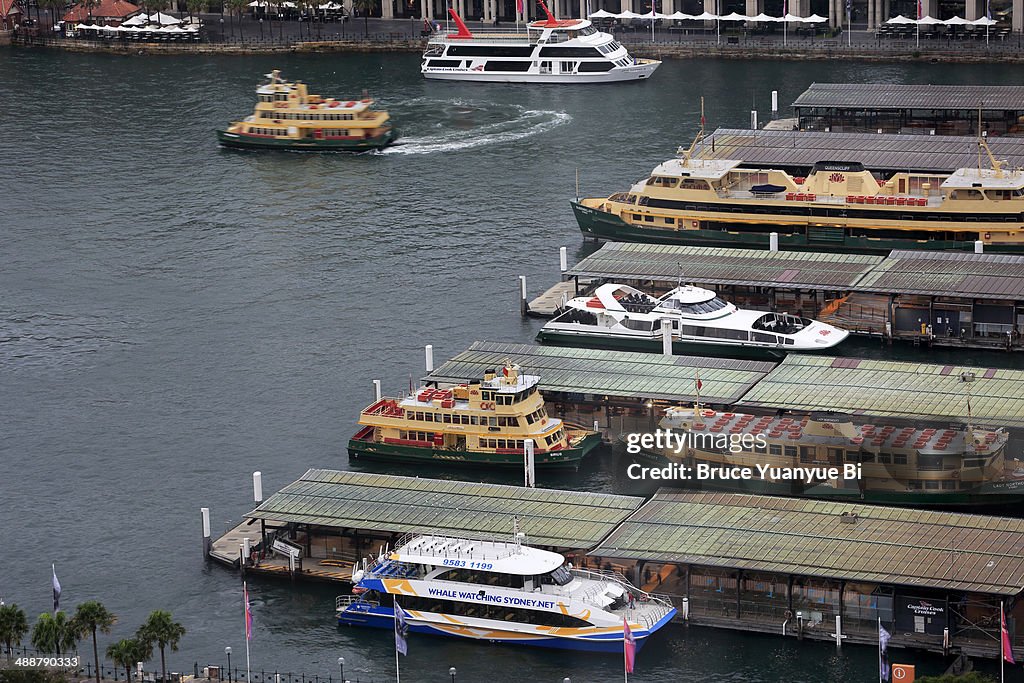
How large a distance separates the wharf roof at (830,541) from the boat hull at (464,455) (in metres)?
13.5

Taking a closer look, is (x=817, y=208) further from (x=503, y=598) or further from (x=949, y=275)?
(x=503, y=598)

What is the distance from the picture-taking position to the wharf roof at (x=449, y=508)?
4395 inches

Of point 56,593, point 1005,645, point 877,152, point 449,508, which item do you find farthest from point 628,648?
point 877,152

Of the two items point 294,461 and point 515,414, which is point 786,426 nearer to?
point 515,414

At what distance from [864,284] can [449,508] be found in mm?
52226

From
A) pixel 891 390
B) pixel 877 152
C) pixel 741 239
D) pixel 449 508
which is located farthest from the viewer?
pixel 877 152

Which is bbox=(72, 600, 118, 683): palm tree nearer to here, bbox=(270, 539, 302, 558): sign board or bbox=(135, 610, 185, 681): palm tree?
bbox=(135, 610, 185, 681): palm tree

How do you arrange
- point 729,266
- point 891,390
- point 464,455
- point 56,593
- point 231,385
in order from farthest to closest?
point 729,266 → point 231,385 → point 891,390 → point 464,455 → point 56,593

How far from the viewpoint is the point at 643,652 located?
104625 mm

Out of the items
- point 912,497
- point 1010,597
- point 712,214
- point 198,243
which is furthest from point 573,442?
point 198,243

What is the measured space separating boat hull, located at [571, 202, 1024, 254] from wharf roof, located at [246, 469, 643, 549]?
61935 millimetres

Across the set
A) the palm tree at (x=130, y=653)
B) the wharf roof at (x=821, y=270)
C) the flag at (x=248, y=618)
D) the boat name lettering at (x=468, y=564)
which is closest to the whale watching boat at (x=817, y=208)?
the wharf roof at (x=821, y=270)

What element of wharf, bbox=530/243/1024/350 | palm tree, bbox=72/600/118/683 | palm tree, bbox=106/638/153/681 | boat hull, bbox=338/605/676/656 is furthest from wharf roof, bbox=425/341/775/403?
palm tree, bbox=106/638/153/681

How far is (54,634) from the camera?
101062 mm
